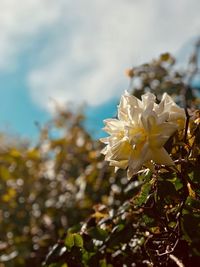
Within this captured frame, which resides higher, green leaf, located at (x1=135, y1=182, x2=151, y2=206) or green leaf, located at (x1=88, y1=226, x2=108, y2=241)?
green leaf, located at (x1=88, y1=226, x2=108, y2=241)

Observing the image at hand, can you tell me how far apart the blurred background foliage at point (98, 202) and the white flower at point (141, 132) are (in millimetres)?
45

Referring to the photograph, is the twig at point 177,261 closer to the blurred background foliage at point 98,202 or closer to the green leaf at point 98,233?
the blurred background foliage at point 98,202

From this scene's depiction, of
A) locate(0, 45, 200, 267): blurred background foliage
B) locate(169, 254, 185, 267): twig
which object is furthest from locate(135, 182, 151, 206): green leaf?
locate(169, 254, 185, 267): twig

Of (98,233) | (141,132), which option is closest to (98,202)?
(98,233)

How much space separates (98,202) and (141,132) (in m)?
2.17

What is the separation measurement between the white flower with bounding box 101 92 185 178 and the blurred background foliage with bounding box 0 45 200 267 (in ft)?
0.15

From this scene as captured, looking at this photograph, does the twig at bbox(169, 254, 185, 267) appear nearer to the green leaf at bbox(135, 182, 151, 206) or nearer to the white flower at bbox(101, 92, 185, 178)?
the green leaf at bbox(135, 182, 151, 206)

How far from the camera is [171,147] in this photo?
1.07 m

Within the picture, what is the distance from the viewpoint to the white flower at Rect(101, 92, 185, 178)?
3.35 feet

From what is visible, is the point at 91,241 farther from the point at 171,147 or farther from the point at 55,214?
the point at 55,214

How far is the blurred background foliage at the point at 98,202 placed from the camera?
3.71 feet

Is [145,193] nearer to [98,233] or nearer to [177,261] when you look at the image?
[177,261]

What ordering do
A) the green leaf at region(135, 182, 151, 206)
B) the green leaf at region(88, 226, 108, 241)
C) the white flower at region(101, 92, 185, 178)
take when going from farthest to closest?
the green leaf at region(88, 226, 108, 241), the green leaf at region(135, 182, 151, 206), the white flower at region(101, 92, 185, 178)

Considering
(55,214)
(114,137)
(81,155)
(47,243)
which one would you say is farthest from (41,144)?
(114,137)
